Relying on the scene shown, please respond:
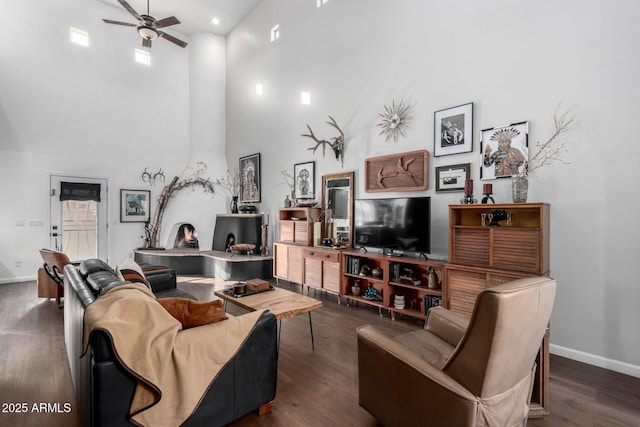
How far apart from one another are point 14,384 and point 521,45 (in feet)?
18.8

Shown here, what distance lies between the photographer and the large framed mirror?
5.27 meters

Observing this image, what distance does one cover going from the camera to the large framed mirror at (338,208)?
5.27 m

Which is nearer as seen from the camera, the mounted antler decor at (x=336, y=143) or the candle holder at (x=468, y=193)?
the candle holder at (x=468, y=193)

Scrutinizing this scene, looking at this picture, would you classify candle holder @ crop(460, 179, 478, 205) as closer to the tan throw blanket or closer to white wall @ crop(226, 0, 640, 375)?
white wall @ crop(226, 0, 640, 375)

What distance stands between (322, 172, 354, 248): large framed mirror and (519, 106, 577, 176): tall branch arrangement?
2546 millimetres

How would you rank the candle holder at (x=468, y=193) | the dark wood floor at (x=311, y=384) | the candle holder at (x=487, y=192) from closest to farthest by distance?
the dark wood floor at (x=311, y=384)
the candle holder at (x=487, y=192)
the candle holder at (x=468, y=193)

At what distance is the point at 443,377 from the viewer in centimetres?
165

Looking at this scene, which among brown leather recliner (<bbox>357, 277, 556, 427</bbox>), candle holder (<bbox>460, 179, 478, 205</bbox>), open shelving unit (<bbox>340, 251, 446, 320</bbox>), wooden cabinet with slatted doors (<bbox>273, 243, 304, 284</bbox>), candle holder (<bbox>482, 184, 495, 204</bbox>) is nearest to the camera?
brown leather recliner (<bbox>357, 277, 556, 427</bbox>)

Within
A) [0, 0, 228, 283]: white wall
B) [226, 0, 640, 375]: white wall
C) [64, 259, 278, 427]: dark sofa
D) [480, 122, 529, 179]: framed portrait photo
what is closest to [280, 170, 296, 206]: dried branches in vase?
[226, 0, 640, 375]: white wall

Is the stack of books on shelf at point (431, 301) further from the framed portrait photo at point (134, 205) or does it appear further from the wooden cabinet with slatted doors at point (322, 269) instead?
the framed portrait photo at point (134, 205)

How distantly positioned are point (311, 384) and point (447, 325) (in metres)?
1.20

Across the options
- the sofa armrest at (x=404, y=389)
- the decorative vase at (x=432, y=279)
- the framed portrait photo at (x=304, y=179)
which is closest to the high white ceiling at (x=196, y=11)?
the framed portrait photo at (x=304, y=179)

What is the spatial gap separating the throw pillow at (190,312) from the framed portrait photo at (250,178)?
5.40m

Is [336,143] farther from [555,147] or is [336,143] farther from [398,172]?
[555,147]
